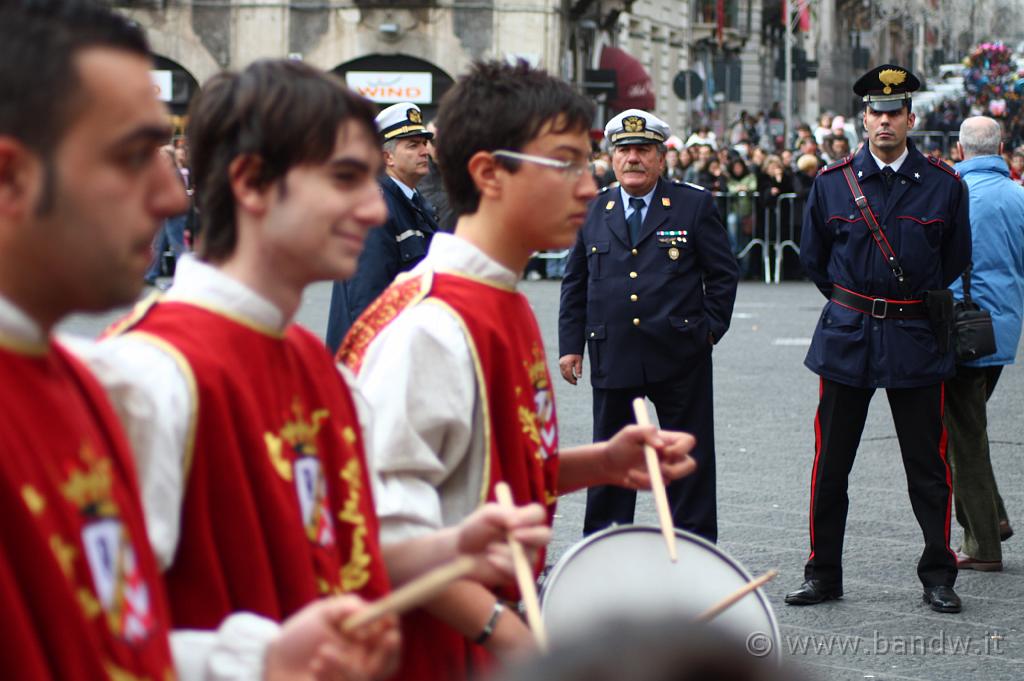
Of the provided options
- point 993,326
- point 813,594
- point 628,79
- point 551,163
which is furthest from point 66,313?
point 628,79

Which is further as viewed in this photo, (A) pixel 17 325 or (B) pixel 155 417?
(B) pixel 155 417

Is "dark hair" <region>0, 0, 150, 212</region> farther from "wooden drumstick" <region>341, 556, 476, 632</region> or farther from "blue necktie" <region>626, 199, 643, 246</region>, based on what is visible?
"blue necktie" <region>626, 199, 643, 246</region>

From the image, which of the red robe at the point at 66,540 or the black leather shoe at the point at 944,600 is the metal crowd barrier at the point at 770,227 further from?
the red robe at the point at 66,540

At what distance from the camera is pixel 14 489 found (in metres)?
1.65

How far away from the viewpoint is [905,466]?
6488 mm

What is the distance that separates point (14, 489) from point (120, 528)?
163 millimetres

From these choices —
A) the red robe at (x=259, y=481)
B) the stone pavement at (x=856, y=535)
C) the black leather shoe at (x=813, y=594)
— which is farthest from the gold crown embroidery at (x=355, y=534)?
the black leather shoe at (x=813, y=594)

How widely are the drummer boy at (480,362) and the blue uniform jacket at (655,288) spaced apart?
3.75 m

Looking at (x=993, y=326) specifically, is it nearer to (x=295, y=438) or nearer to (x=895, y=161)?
(x=895, y=161)

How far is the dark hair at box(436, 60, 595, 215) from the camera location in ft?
10.3

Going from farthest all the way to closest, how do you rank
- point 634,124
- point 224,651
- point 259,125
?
point 634,124
point 259,125
point 224,651

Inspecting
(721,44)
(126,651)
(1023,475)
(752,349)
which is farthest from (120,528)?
(721,44)

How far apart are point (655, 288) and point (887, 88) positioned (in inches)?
47.5

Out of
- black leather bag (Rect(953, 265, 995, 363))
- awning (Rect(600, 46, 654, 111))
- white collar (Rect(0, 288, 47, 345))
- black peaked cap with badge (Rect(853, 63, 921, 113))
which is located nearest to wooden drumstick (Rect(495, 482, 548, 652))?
white collar (Rect(0, 288, 47, 345))
